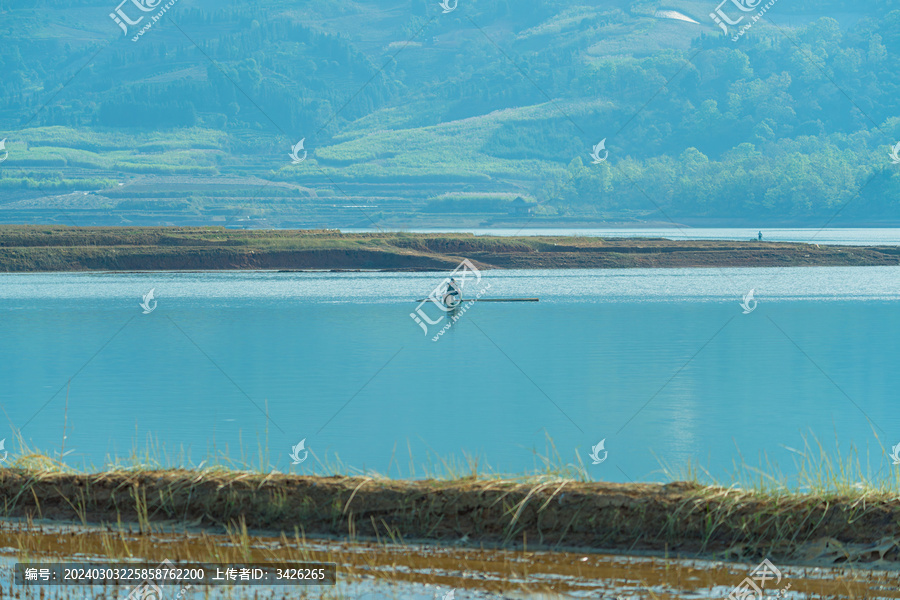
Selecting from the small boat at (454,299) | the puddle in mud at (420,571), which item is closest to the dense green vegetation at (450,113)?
the small boat at (454,299)

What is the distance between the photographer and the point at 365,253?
51.5 m

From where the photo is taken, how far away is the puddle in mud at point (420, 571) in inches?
220

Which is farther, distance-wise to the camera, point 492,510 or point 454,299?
point 454,299

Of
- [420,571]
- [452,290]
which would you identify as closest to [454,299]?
[452,290]

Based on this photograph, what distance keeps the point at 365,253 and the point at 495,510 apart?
45188mm

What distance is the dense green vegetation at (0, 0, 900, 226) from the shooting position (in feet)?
360

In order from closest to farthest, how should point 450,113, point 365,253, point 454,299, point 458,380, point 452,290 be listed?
point 458,380, point 452,290, point 454,299, point 365,253, point 450,113

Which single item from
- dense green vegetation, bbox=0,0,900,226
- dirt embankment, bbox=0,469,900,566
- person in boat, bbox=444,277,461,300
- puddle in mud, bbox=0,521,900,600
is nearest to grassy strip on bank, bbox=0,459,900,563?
dirt embankment, bbox=0,469,900,566

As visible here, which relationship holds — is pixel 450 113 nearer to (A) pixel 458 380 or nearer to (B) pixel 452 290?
(B) pixel 452 290

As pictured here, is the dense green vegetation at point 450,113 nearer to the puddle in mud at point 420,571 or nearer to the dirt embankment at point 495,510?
the dirt embankment at point 495,510

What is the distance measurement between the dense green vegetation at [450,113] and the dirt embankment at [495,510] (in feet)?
278

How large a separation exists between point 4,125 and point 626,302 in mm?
134777

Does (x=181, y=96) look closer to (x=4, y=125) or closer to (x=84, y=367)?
(x=4, y=125)

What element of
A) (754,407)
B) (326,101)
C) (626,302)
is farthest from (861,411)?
(326,101)
